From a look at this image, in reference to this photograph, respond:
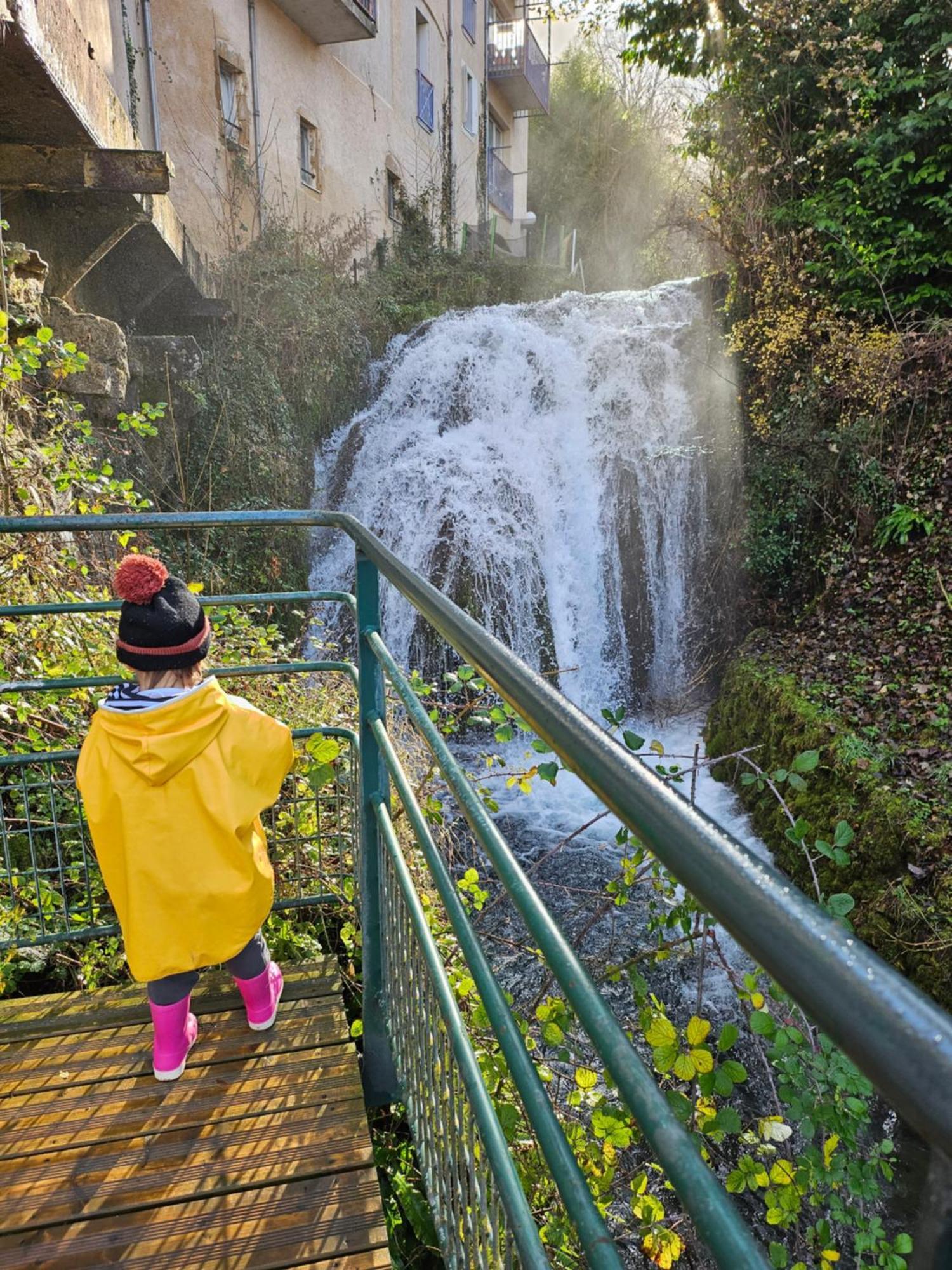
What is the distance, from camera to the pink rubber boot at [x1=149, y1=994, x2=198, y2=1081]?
226cm

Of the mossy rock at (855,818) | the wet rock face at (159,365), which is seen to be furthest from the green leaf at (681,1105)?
the wet rock face at (159,365)

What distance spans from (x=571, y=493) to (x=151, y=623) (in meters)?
8.39

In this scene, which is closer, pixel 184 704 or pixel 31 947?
pixel 184 704

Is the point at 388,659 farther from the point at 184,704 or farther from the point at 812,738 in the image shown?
the point at 812,738

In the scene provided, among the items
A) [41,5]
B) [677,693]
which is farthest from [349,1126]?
[677,693]

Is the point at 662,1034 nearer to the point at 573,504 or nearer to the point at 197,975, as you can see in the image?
the point at 197,975

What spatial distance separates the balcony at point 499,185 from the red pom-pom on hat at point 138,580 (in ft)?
77.6

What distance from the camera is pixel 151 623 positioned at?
83.4 inches

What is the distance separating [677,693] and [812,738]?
315 centimetres

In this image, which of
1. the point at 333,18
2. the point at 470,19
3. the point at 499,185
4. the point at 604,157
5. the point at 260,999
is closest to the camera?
the point at 260,999

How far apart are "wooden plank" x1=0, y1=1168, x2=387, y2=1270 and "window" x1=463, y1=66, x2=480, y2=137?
77.5ft

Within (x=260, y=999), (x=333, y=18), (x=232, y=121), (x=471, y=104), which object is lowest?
(x=260, y=999)

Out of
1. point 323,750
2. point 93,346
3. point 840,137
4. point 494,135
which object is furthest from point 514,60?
point 323,750

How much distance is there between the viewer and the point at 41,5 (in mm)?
4938
